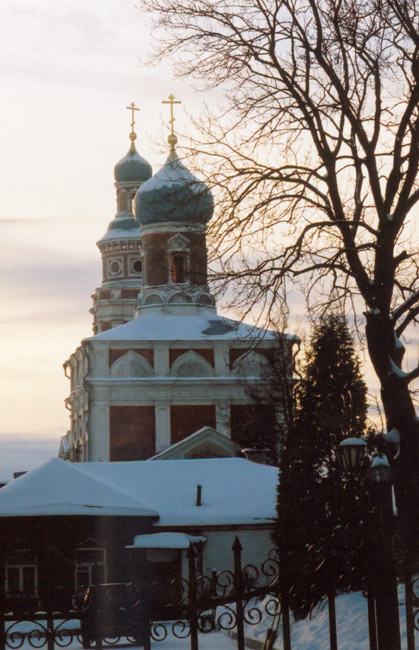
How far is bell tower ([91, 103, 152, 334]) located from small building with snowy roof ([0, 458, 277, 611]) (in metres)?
37.7

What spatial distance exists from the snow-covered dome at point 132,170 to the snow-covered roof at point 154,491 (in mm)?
36361

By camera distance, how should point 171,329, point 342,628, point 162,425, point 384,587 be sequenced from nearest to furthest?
point 384,587 < point 342,628 < point 162,425 < point 171,329

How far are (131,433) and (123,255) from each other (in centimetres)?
2181

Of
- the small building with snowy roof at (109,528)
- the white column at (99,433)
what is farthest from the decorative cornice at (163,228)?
the small building with snowy roof at (109,528)

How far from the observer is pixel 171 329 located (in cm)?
4478

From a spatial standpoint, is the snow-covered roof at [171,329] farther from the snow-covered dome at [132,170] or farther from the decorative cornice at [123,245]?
the snow-covered dome at [132,170]

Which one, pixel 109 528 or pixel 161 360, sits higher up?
pixel 161 360

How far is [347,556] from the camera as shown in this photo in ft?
25.4

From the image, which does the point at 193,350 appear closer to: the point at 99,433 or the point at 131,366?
the point at 131,366

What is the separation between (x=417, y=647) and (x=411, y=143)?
5.20 m

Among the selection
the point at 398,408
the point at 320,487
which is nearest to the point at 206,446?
the point at 320,487

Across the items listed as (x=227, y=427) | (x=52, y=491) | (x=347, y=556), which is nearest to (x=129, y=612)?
(x=347, y=556)

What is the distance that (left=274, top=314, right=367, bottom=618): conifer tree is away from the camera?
7.56 metres

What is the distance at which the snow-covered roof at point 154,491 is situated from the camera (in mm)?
22906
